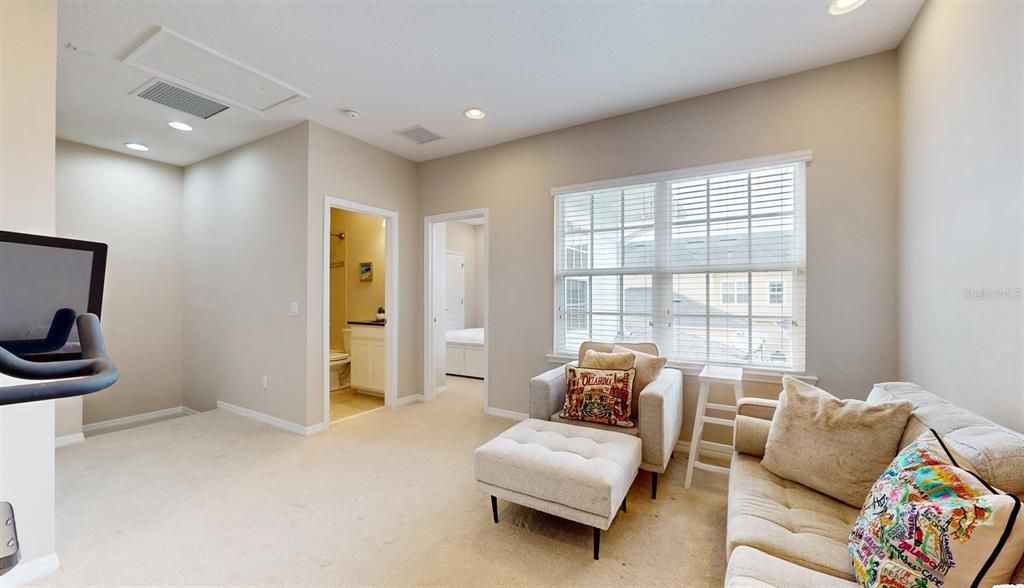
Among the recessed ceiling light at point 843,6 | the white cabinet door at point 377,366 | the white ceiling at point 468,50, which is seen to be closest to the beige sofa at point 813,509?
the recessed ceiling light at point 843,6

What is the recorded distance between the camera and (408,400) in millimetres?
4473

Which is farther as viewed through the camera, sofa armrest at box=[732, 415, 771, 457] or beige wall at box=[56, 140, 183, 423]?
beige wall at box=[56, 140, 183, 423]

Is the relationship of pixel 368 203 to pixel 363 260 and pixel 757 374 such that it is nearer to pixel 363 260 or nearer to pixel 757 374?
pixel 363 260

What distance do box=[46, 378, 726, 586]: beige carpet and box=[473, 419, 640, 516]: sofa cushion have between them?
281 millimetres

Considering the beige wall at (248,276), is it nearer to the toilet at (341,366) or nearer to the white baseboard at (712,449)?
the toilet at (341,366)

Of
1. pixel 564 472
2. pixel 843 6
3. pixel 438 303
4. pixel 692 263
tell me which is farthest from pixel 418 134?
pixel 564 472

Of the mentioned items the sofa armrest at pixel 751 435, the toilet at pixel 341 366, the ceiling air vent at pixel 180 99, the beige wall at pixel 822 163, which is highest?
the ceiling air vent at pixel 180 99

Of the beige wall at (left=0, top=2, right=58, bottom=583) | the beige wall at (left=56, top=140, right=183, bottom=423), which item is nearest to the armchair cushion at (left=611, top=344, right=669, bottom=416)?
the beige wall at (left=0, top=2, right=58, bottom=583)

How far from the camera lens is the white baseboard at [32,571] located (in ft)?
5.54

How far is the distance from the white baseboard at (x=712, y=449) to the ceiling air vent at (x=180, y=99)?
4430 mm

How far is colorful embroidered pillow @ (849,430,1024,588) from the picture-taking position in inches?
35.6

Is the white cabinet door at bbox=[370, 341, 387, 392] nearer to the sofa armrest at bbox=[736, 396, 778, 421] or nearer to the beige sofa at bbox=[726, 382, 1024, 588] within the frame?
the sofa armrest at bbox=[736, 396, 778, 421]

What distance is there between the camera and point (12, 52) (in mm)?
1727

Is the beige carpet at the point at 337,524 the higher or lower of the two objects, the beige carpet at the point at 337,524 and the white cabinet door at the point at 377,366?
the lower
